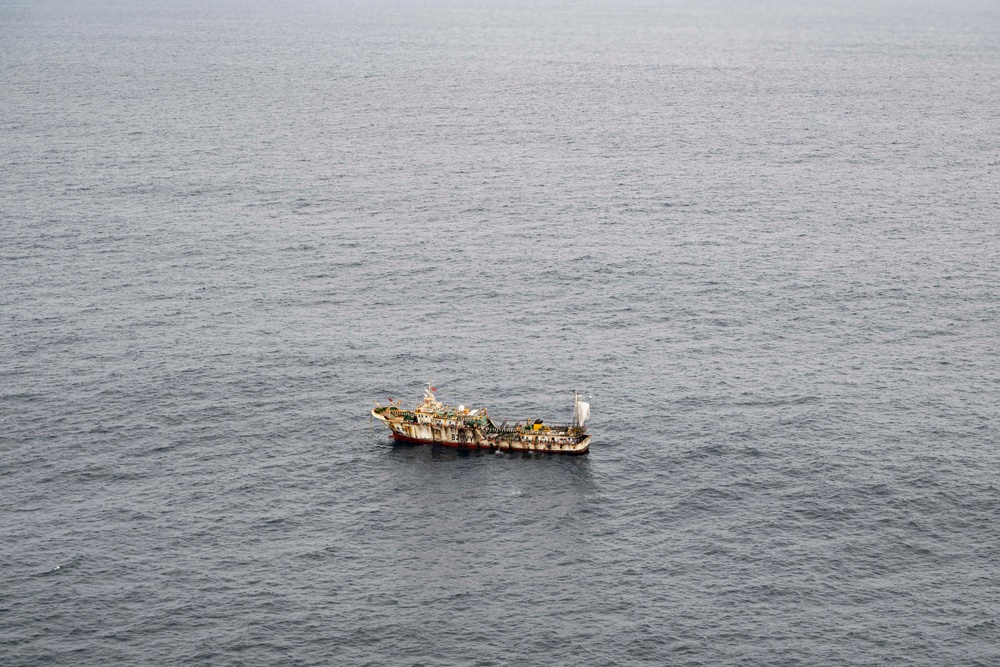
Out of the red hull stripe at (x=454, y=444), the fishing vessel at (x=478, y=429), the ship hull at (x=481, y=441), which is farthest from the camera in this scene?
the red hull stripe at (x=454, y=444)

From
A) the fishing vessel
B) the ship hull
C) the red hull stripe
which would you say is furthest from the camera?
the red hull stripe

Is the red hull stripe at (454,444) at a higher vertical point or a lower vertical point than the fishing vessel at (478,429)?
lower

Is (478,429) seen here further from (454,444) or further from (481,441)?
(454,444)

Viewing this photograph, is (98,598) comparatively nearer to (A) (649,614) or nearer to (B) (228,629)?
(B) (228,629)

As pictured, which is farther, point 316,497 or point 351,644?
point 316,497

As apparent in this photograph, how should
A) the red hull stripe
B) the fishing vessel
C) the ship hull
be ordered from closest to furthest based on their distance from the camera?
the fishing vessel < the ship hull < the red hull stripe

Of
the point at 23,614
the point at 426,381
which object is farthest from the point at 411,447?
the point at 23,614

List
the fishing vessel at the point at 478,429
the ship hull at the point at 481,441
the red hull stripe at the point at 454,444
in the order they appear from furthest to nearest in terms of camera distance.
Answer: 1. the red hull stripe at the point at 454,444
2. the ship hull at the point at 481,441
3. the fishing vessel at the point at 478,429

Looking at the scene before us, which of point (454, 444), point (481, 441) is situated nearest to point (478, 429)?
point (481, 441)
